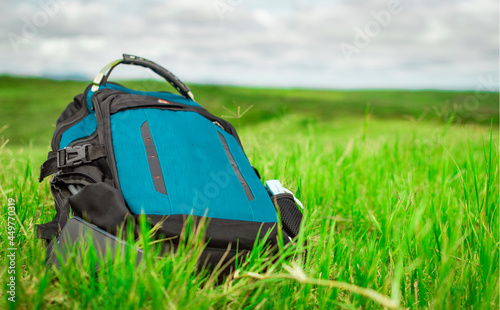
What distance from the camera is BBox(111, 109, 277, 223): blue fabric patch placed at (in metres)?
1.46

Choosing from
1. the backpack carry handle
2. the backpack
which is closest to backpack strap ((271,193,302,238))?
the backpack

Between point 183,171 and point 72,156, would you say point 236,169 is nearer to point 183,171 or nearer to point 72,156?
point 183,171

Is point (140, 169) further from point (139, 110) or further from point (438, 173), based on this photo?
point (438, 173)

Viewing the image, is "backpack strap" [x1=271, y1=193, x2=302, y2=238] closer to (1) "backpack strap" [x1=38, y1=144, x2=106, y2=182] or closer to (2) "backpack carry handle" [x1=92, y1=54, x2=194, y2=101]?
(1) "backpack strap" [x1=38, y1=144, x2=106, y2=182]

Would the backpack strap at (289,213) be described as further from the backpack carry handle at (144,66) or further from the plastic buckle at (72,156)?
the backpack carry handle at (144,66)

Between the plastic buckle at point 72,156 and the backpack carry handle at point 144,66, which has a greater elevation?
the backpack carry handle at point 144,66

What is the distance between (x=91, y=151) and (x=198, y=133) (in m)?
0.57

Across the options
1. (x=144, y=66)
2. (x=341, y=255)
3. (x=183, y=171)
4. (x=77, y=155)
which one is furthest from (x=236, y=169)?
(x=144, y=66)

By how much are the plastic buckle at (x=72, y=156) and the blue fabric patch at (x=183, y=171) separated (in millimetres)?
158

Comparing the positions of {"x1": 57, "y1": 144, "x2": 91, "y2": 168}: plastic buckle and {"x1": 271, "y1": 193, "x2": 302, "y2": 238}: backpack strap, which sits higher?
{"x1": 57, "y1": 144, "x2": 91, "y2": 168}: plastic buckle

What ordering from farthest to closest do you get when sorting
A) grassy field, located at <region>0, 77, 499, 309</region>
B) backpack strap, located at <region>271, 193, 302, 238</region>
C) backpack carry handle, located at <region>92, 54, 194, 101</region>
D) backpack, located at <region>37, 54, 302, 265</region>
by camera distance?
backpack carry handle, located at <region>92, 54, 194, 101</region> < backpack strap, located at <region>271, 193, 302, 238</region> < backpack, located at <region>37, 54, 302, 265</region> < grassy field, located at <region>0, 77, 499, 309</region>

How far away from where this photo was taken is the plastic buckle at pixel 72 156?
1.69 meters

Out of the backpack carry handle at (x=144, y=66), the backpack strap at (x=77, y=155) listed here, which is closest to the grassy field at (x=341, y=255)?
the backpack strap at (x=77, y=155)

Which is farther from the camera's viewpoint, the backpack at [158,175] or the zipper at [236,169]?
the zipper at [236,169]
